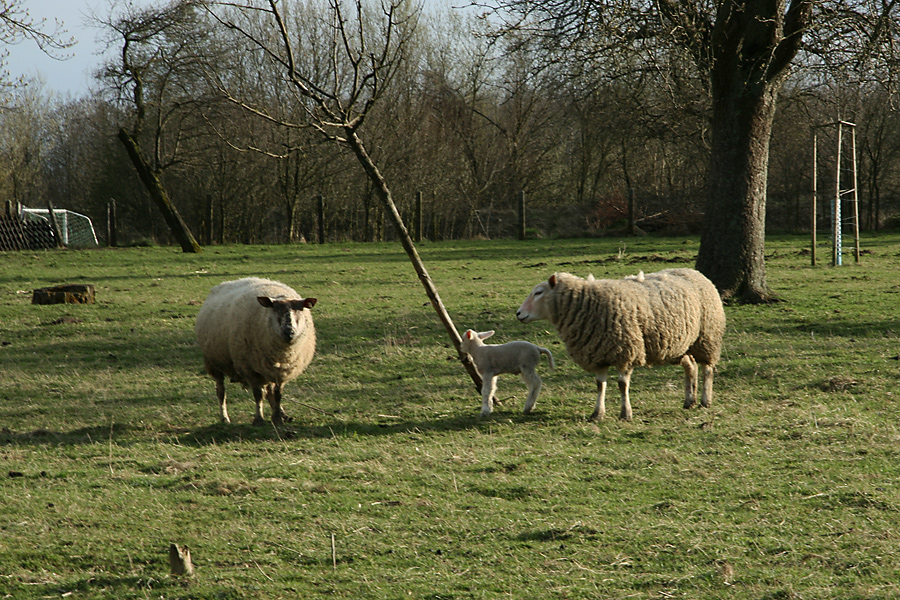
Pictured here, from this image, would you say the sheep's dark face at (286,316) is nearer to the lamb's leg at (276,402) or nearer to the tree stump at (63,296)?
the lamb's leg at (276,402)

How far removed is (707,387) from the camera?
782cm

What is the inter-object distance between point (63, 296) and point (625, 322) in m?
11.8

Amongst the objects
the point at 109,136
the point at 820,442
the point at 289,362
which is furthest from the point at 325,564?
the point at 109,136

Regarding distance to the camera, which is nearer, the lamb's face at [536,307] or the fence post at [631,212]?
the lamb's face at [536,307]

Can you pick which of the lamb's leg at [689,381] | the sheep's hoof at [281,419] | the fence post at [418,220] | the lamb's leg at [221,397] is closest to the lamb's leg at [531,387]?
the lamb's leg at [689,381]

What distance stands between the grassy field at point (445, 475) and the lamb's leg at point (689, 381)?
0.21 metres

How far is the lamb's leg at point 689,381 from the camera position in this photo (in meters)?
7.72

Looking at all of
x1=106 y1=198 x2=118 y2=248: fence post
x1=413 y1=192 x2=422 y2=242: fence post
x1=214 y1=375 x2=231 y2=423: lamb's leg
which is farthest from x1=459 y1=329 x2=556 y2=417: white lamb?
x1=106 y1=198 x2=118 y2=248: fence post

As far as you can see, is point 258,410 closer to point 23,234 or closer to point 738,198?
point 738,198

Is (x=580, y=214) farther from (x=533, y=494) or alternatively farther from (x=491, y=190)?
(x=533, y=494)

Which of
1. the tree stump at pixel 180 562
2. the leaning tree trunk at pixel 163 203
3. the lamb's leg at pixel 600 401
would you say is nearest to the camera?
the tree stump at pixel 180 562

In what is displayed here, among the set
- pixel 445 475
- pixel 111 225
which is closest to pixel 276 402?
pixel 445 475

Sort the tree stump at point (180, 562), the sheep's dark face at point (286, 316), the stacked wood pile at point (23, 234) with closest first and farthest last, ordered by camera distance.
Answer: the tree stump at point (180, 562) → the sheep's dark face at point (286, 316) → the stacked wood pile at point (23, 234)

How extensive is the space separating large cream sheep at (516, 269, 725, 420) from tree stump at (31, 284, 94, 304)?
423 inches
